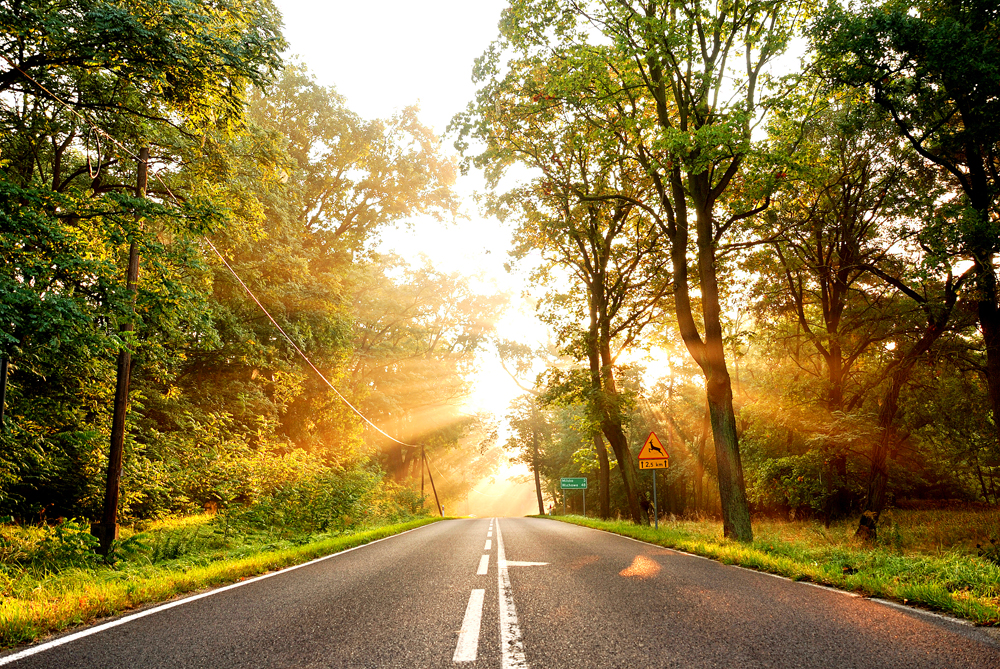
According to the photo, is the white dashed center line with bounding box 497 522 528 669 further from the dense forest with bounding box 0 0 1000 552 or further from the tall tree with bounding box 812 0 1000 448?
the tall tree with bounding box 812 0 1000 448

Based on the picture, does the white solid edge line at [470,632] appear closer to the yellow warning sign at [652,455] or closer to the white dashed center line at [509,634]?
the white dashed center line at [509,634]

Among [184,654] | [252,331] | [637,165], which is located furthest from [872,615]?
[252,331]

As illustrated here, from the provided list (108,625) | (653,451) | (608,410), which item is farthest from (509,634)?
(608,410)

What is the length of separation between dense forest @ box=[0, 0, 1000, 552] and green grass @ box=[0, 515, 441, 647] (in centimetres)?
180

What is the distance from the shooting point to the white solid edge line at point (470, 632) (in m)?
3.33

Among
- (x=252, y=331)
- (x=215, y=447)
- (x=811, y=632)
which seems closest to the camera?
(x=811, y=632)

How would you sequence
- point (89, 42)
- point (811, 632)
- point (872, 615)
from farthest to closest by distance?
point (89, 42) < point (872, 615) < point (811, 632)

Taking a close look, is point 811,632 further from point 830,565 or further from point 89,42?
point 89,42

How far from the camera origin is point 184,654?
3521 millimetres

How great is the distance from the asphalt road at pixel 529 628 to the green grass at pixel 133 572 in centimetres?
47

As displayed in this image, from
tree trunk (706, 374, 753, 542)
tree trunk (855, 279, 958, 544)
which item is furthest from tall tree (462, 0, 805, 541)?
tree trunk (855, 279, 958, 544)

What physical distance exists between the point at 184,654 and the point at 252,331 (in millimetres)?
17075

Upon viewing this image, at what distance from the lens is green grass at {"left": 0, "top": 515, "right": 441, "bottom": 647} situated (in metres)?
4.51

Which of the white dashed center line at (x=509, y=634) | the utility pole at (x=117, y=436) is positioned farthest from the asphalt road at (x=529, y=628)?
the utility pole at (x=117, y=436)
